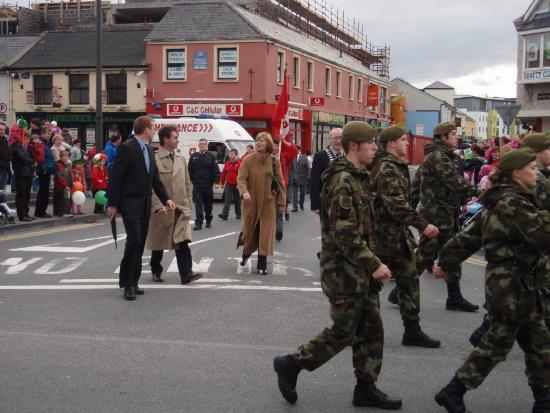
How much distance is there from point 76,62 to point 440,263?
1363 inches

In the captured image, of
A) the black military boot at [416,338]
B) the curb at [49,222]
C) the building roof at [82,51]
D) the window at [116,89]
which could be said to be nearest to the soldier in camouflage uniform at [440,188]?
the black military boot at [416,338]

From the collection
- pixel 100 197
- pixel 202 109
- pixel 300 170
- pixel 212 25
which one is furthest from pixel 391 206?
pixel 212 25

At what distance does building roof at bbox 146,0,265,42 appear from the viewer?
35812mm

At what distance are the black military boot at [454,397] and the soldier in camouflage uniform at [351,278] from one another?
1.17ft

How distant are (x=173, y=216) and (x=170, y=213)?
58 mm

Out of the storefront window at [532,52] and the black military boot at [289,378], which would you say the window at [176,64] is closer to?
the storefront window at [532,52]

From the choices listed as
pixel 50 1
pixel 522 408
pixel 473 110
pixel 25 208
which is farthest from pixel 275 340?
pixel 473 110

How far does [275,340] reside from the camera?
6434 millimetres

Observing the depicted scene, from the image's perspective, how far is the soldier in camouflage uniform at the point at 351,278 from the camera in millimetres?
4480

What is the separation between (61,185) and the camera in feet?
54.2

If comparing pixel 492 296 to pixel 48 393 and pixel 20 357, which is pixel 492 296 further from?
pixel 20 357

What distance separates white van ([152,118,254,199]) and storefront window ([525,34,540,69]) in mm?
21209

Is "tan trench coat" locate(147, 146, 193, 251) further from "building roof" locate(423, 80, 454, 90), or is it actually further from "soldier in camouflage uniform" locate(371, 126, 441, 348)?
"building roof" locate(423, 80, 454, 90)

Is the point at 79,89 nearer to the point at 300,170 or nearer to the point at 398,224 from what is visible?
the point at 300,170
